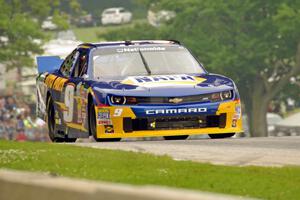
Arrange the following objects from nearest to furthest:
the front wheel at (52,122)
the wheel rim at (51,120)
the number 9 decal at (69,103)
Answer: the number 9 decal at (69,103) < the front wheel at (52,122) < the wheel rim at (51,120)

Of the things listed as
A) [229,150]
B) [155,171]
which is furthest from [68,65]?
[155,171]

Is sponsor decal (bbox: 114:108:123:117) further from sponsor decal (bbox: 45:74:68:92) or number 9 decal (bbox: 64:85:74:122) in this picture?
sponsor decal (bbox: 45:74:68:92)

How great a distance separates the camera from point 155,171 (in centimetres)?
1145

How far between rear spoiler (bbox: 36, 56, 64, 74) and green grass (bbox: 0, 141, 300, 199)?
7427mm

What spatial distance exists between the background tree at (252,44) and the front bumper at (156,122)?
41.4 metres

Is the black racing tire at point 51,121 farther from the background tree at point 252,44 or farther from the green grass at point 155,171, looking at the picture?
the background tree at point 252,44

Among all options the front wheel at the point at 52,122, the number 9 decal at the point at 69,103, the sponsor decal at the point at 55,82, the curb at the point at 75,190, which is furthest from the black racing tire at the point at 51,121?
the curb at the point at 75,190

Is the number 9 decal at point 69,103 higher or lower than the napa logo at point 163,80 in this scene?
lower

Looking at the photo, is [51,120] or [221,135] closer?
[221,135]

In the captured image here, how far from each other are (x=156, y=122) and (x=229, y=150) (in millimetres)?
2946

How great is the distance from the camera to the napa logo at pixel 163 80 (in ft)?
55.5

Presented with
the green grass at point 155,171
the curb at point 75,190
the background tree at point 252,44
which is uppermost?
the curb at point 75,190

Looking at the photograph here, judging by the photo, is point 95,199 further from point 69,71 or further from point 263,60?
point 263,60

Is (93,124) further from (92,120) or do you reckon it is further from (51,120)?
(51,120)
